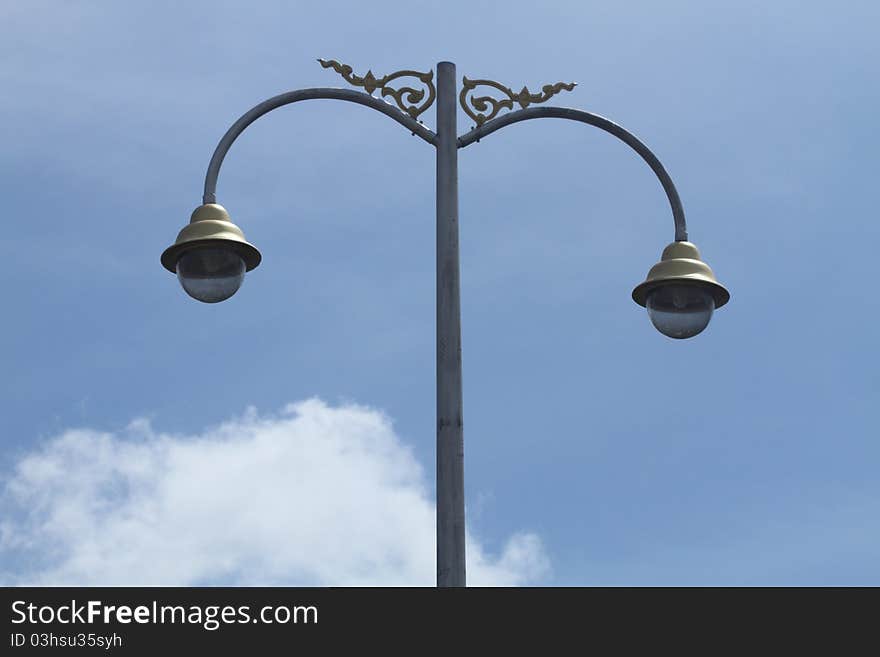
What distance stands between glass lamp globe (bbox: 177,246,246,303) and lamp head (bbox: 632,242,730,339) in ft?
9.66

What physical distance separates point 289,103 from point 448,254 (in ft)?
5.55

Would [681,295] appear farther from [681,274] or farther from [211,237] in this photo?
[211,237]

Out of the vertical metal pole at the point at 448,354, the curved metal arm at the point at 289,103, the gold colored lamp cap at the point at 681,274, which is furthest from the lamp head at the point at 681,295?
the curved metal arm at the point at 289,103

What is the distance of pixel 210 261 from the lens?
12.4 metres

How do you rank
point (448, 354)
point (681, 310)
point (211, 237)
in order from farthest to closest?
point (681, 310)
point (211, 237)
point (448, 354)

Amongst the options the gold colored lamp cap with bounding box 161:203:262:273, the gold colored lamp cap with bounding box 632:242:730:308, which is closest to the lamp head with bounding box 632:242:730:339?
the gold colored lamp cap with bounding box 632:242:730:308

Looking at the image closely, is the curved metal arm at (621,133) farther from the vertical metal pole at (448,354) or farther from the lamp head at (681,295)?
the vertical metal pole at (448,354)

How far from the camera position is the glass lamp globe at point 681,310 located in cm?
1298

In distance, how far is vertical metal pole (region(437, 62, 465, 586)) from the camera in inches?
453

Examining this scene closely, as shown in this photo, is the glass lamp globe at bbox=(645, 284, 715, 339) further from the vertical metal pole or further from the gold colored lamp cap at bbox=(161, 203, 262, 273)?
the gold colored lamp cap at bbox=(161, 203, 262, 273)

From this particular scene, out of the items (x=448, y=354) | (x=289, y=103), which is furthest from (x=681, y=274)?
(x=289, y=103)
